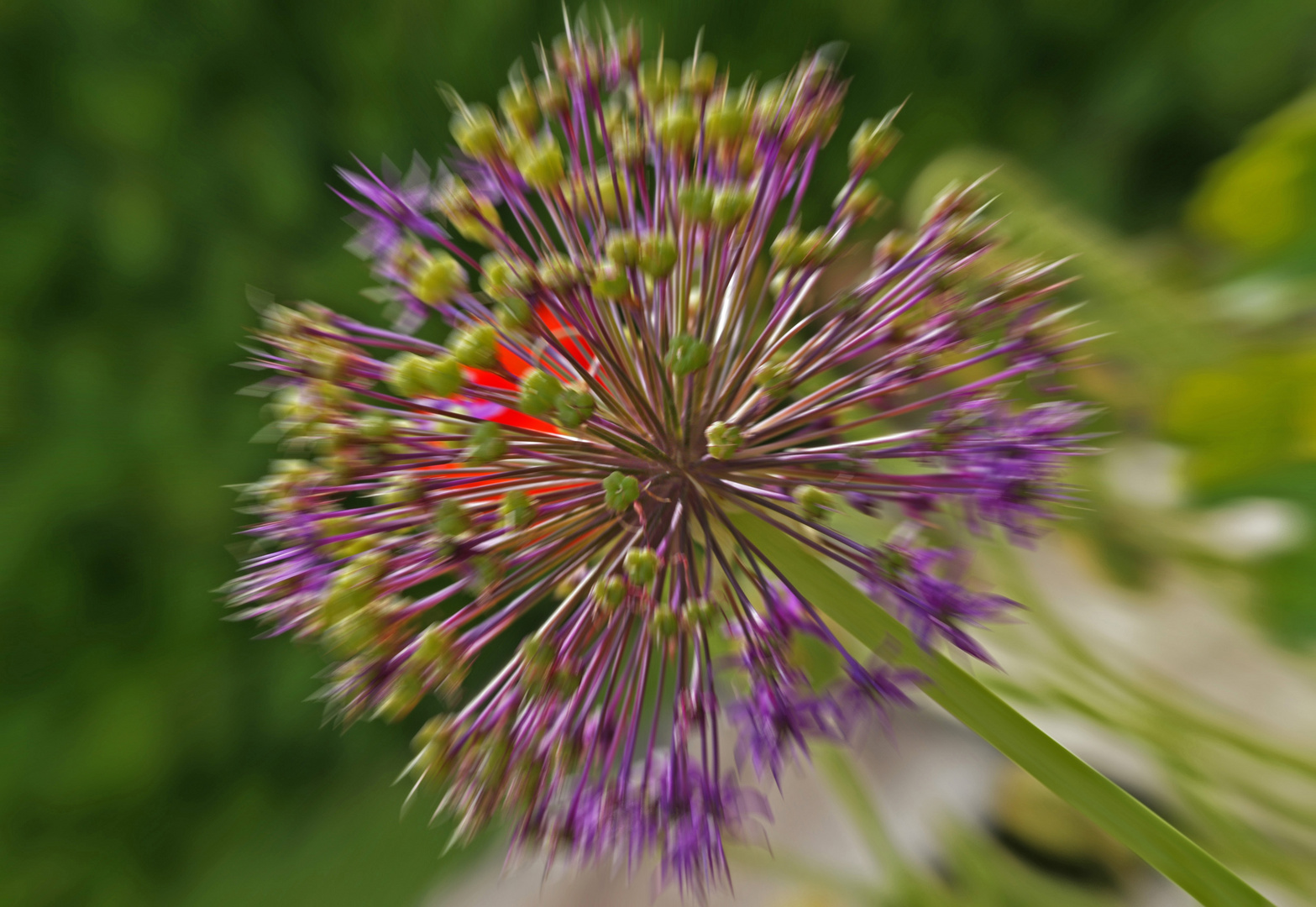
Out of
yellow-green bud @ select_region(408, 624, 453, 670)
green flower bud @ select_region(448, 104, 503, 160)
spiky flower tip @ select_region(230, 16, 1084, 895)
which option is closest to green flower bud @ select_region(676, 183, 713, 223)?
spiky flower tip @ select_region(230, 16, 1084, 895)

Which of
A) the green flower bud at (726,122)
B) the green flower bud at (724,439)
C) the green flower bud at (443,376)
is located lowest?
the green flower bud at (724,439)

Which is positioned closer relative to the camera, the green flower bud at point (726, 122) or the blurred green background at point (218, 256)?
the green flower bud at point (726, 122)

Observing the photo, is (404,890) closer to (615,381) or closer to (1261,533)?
(615,381)

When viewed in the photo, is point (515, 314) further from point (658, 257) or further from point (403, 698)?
point (403, 698)

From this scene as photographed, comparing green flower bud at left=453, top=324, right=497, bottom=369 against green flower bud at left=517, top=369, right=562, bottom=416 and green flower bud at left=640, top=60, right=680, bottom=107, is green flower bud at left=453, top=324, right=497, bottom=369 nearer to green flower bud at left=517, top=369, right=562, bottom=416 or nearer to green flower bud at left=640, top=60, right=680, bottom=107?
green flower bud at left=517, top=369, right=562, bottom=416

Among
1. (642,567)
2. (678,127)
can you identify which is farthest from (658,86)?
(642,567)

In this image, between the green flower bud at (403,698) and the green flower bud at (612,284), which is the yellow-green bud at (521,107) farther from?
the green flower bud at (403,698)

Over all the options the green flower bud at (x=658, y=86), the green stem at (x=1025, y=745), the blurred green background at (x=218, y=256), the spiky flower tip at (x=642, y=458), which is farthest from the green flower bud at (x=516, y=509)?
the blurred green background at (x=218, y=256)
